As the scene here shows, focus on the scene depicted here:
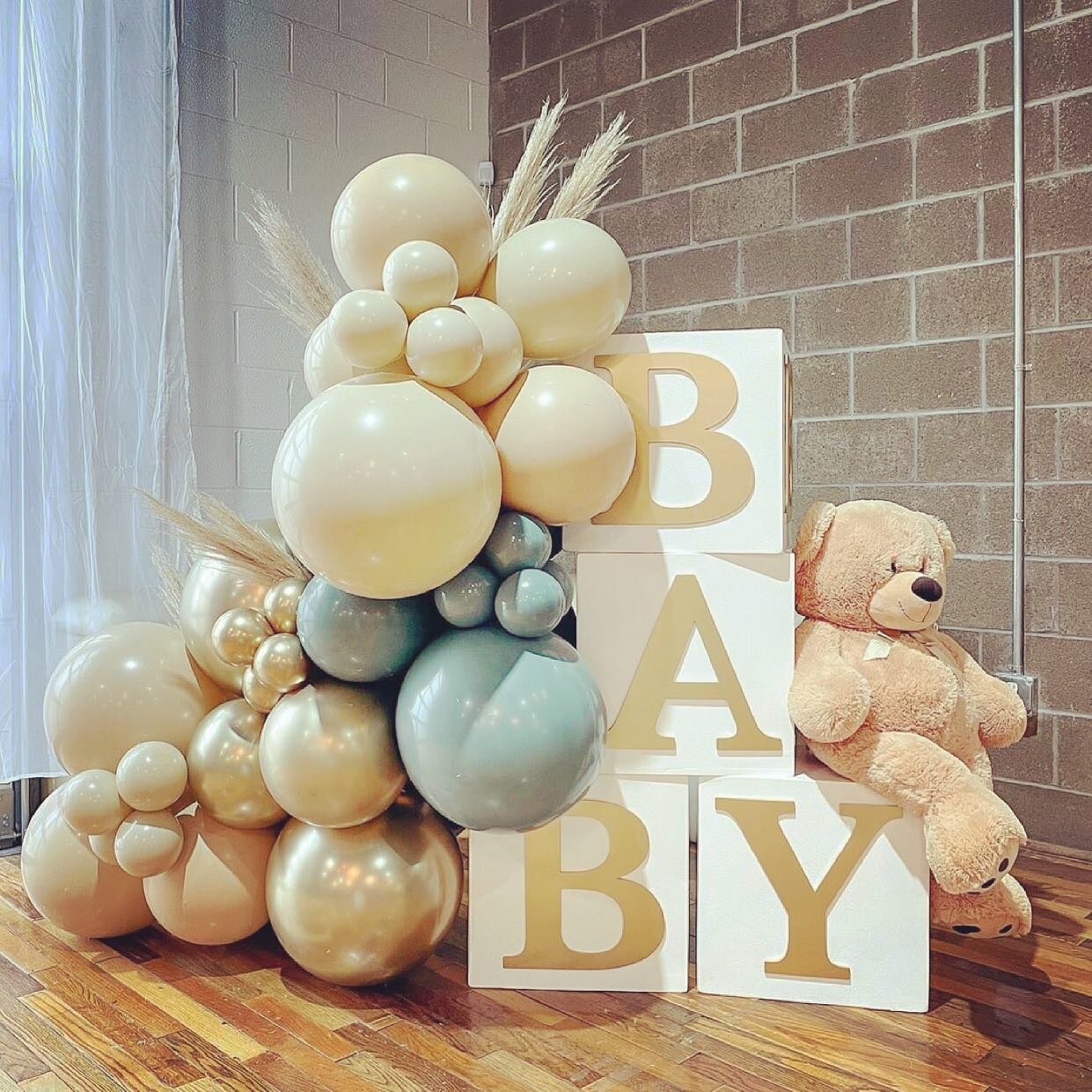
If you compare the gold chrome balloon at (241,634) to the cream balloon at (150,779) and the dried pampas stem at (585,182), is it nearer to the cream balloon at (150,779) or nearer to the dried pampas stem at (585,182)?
the cream balloon at (150,779)

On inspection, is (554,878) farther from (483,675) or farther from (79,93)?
(79,93)

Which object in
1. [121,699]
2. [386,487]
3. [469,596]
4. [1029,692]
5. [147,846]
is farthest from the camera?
[1029,692]

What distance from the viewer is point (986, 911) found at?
4.69 feet

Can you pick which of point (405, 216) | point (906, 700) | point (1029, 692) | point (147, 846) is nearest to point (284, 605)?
point (147, 846)

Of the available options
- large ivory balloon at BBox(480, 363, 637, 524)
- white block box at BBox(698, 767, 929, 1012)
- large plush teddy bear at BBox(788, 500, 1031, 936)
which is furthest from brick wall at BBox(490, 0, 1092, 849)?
large ivory balloon at BBox(480, 363, 637, 524)

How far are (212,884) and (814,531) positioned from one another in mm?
919

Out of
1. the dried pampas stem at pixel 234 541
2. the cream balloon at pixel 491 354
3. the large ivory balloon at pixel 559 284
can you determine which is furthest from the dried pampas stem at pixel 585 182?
the dried pampas stem at pixel 234 541

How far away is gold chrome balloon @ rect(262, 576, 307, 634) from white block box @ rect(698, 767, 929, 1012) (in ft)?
1.81

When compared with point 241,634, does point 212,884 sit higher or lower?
lower

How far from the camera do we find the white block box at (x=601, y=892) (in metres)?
1.40

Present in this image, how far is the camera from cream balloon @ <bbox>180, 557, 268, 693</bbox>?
4.87 ft

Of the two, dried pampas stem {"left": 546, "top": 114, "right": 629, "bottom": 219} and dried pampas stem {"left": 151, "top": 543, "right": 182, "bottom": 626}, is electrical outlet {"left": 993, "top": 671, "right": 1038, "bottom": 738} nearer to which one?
dried pampas stem {"left": 546, "top": 114, "right": 629, "bottom": 219}

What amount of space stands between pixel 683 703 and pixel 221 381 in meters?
1.38

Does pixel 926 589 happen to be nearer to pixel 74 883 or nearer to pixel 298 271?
pixel 298 271
